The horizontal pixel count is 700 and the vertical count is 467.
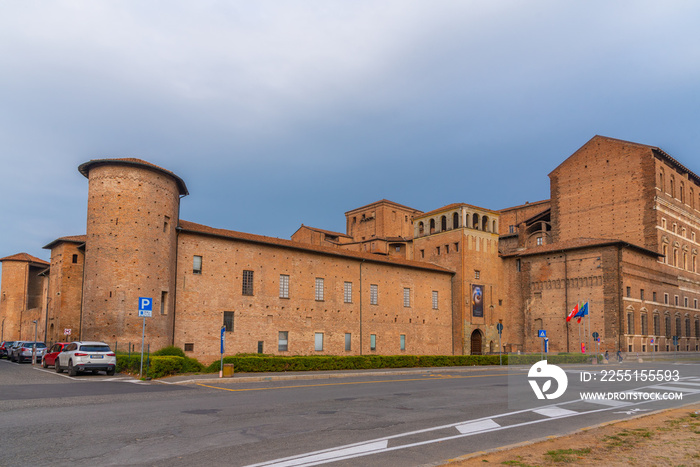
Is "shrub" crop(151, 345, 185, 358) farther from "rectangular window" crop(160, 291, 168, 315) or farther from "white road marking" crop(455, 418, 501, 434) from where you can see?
"white road marking" crop(455, 418, 501, 434)

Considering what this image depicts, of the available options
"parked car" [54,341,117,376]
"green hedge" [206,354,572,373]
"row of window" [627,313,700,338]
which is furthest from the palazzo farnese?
"green hedge" [206,354,572,373]

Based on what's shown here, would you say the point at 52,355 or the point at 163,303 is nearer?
the point at 52,355

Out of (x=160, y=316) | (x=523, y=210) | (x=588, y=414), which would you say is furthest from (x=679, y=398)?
(x=523, y=210)

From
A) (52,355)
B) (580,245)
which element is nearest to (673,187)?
(580,245)

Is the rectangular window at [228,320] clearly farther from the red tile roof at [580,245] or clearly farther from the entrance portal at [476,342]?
the red tile roof at [580,245]

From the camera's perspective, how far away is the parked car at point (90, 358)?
23.9m

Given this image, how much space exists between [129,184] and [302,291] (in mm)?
14575

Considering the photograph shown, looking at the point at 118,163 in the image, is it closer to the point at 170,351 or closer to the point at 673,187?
the point at 170,351

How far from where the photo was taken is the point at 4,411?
12727mm

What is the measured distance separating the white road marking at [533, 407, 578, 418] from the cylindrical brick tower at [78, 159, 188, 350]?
22.9 metres

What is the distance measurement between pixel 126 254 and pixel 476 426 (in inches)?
961

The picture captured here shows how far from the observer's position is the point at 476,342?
51.4m

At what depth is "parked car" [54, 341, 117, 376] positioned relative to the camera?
23891mm

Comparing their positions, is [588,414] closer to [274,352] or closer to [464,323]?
[274,352]
